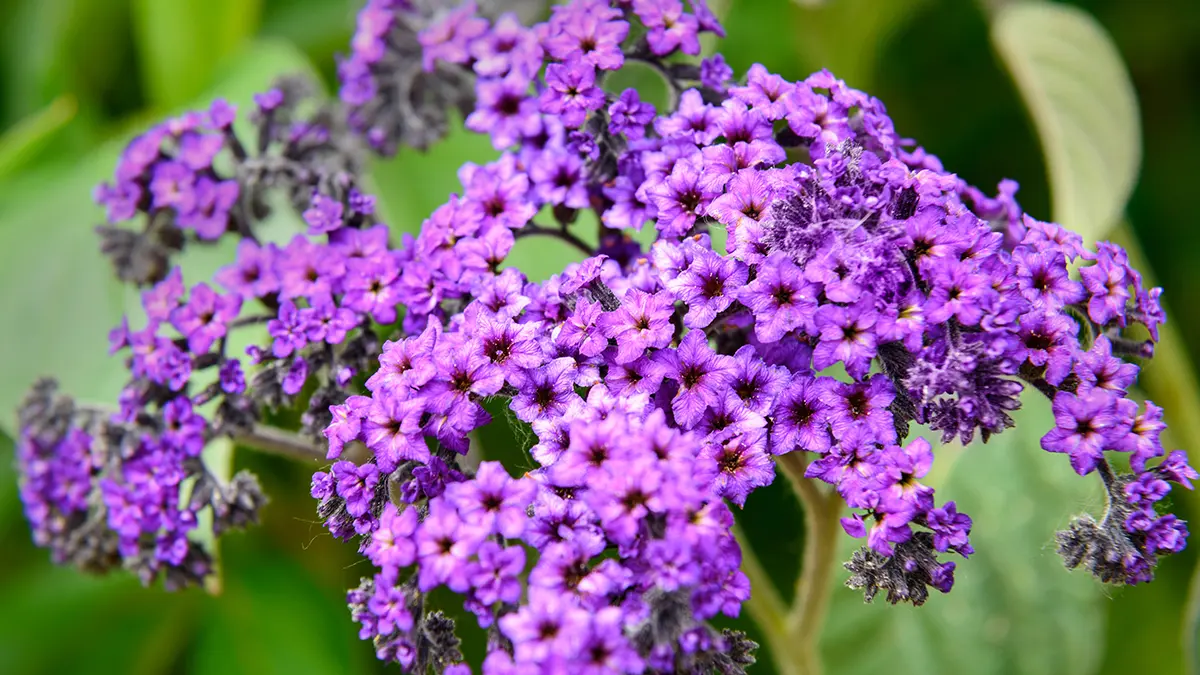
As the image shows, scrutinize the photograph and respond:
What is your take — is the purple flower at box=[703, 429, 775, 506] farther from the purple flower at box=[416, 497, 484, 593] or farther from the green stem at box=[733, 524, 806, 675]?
the green stem at box=[733, 524, 806, 675]

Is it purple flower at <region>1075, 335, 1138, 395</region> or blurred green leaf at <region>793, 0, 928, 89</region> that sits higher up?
purple flower at <region>1075, 335, 1138, 395</region>

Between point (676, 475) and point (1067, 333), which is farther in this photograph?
point (1067, 333)

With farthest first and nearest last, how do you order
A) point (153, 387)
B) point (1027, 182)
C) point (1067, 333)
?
1. point (1027, 182)
2. point (153, 387)
3. point (1067, 333)

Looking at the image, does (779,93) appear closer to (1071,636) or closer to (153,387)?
(153,387)

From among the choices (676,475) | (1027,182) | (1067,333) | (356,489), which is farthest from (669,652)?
(1027,182)

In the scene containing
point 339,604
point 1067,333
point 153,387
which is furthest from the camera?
point 339,604

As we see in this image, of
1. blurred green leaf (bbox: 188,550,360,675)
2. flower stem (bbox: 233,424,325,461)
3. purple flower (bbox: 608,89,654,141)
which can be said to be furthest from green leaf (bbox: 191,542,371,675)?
purple flower (bbox: 608,89,654,141)

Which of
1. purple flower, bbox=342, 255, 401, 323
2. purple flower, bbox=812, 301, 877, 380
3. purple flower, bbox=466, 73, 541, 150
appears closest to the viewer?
purple flower, bbox=812, 301, 877, 380

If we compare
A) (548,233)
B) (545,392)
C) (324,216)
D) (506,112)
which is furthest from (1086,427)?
(324,216)

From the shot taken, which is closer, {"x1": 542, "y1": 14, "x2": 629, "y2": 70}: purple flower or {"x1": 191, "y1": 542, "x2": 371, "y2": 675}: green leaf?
{"x1": 542, "y1": 14, "x2": 629, "y2": 70}: purple flower
